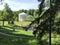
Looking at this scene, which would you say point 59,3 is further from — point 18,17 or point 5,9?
point 18,17

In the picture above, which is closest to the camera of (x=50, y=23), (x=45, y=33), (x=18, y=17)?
(x=50, y=23)

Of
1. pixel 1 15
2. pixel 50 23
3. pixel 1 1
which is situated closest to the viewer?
pixel 50 23

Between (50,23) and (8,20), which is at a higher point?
(50,23)

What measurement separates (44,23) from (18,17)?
158ft

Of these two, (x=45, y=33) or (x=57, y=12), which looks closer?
(x=57, y=12)

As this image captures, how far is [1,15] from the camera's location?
1548 inches

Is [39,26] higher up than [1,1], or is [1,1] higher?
[1,1]

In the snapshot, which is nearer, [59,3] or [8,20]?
[59,3]

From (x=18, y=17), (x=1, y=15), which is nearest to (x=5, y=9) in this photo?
(x=1, y=15)

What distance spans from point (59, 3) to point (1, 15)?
34160 millimetres

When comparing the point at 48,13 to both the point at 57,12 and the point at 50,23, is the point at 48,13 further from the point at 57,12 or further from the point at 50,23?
the point at 50,23

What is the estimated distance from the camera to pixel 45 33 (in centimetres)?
599

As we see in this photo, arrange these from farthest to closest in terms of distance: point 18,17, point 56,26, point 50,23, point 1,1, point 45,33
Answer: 1. point 18,17
2. point 1,1
3. point 45,33
4. point 56,26
5. point 50,23

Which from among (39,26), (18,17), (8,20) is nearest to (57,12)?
(39,26)
